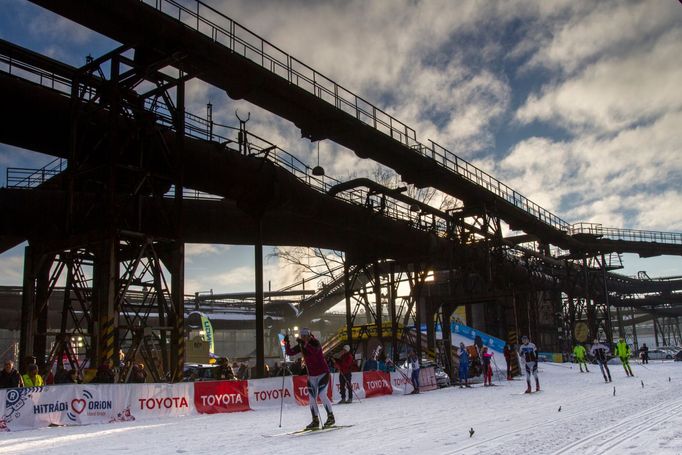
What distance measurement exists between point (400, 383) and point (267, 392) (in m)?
7.24

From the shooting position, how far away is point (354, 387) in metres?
19.2

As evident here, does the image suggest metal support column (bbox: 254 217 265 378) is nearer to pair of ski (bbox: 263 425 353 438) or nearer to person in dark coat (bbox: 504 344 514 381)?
pair of ski (bbox: 263 425 353 438)

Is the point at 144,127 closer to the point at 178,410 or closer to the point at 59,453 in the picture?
the point at 178,410

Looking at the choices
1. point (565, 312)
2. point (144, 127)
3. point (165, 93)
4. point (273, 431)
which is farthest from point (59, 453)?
point (565, 312)

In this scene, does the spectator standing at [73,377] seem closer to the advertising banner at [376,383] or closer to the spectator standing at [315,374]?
the spectator standing at [315,374]

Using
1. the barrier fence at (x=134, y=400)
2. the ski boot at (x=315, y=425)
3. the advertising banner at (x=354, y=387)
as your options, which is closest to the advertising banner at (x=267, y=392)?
the barrier fence at (x=134, y=400)

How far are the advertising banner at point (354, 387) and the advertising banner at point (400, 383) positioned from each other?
242cm

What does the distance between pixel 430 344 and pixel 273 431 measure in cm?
1980

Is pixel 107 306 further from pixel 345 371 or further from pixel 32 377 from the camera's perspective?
pixel 345 371

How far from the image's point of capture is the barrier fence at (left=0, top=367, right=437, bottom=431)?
38.1 feet

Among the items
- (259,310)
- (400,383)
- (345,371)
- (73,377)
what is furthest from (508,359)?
(73,377)

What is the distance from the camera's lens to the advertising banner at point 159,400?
1340 centimetres

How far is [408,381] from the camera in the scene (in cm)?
2247

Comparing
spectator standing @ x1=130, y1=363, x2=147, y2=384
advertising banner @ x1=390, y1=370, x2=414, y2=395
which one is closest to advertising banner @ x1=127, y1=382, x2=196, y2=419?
spectator standing @ x1=130, y1=363, x2=147, y2=384
